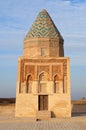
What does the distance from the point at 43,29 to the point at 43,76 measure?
3869 millimetres

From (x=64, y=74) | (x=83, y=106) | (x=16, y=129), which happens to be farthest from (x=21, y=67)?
(x=83, y=106)

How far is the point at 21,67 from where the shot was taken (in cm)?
2011

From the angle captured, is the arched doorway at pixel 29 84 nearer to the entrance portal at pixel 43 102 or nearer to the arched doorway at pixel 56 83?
the entrance portal at pixel 43 102

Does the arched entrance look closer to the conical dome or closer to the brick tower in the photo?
the brick tower

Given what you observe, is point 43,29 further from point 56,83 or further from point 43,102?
point 43,102

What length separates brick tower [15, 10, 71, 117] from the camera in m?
19.4

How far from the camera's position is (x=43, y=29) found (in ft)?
68.4

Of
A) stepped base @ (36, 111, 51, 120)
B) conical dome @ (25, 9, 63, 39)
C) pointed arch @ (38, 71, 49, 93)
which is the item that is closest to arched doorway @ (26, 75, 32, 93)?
pointed arch @ (38, 71, 49, 93)

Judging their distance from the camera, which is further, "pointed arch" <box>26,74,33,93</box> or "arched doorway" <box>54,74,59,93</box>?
"pointed arch" <box>26,74,33,93</box>

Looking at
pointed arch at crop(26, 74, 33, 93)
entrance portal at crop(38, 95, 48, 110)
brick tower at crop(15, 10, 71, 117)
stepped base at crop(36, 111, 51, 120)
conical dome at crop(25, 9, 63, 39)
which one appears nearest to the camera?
stepped base at crop(36, 111, 51, 120)

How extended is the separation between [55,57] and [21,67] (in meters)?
2.78

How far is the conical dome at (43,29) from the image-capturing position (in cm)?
2067

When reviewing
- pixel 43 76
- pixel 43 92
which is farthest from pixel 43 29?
pixel 43 92

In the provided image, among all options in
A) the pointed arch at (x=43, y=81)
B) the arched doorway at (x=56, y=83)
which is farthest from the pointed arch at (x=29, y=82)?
the arched doorway at (x=56, y=83)
